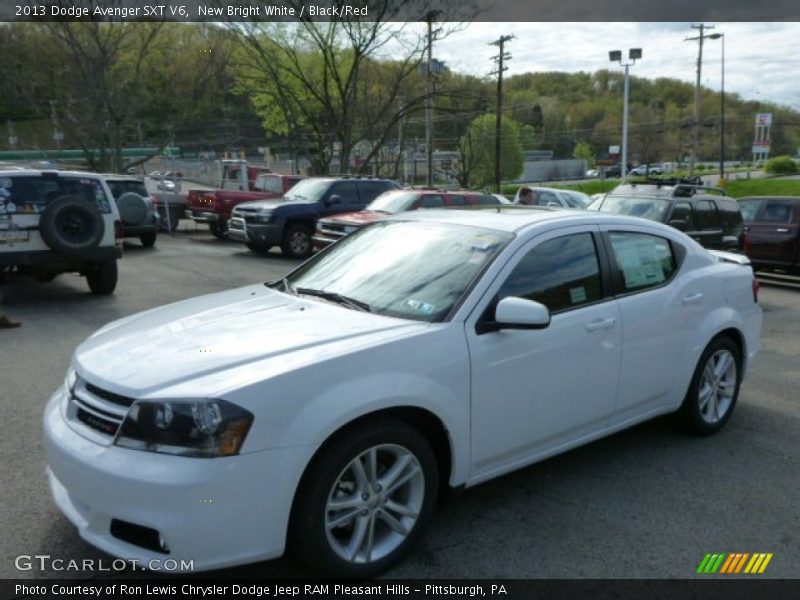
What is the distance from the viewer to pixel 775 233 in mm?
13242

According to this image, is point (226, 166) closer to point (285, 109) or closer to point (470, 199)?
point (285, 109)

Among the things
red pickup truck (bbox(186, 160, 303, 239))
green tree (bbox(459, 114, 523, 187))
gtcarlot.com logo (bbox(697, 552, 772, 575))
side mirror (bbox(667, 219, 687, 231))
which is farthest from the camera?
green tree (bbox(459, 114, 523, 187))

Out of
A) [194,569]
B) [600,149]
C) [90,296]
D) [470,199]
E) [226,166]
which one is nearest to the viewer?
[194,569]

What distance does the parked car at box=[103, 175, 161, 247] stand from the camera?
1719cm

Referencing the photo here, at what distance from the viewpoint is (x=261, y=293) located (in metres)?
4.27

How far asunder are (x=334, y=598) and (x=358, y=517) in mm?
342

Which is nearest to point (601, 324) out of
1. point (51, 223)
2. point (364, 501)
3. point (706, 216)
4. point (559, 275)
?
point (559, 275)

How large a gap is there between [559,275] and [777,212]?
1168cm

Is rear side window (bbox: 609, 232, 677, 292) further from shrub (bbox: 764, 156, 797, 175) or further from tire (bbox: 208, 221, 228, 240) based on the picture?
shrub (bbox: 764, 156, 797, 175)

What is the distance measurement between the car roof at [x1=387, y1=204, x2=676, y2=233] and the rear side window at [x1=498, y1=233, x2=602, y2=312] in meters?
0.14

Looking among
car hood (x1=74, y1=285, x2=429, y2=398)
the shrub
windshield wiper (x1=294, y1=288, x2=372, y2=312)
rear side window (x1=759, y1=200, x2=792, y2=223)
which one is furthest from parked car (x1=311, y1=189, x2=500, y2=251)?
the shrub

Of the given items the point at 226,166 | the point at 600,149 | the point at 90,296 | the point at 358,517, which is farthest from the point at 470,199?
the point at 600,149

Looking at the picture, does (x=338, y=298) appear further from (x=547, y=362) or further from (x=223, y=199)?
(x=223, y=199)

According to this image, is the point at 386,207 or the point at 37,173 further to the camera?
the point at 386,207
